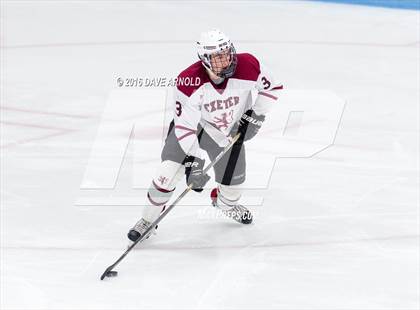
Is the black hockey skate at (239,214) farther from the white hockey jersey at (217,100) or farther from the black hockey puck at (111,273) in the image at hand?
the black hockey puck at (111,273)

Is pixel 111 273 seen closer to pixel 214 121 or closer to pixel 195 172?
pixel 195 172

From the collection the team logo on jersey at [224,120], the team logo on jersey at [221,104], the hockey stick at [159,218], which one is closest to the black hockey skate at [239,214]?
the hockey stick at [159,218]

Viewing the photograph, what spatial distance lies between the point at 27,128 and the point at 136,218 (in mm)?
1732

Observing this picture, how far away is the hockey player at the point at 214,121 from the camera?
4055 mm

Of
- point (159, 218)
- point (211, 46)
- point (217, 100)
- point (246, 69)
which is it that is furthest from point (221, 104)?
point (159, 218)

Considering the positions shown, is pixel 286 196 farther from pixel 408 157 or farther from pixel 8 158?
pixel 8 158

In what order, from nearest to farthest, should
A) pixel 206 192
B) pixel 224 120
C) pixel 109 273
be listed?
1. pixel 109 273
2. pixel 224 120
3. pixel 206 192

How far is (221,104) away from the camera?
4.21m

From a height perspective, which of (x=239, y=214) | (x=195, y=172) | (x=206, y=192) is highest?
(x=195, y=172)

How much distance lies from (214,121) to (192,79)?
30 centimetres

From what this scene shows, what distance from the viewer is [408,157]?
18.3ft

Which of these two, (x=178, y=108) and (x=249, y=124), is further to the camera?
(x=249, y=124)

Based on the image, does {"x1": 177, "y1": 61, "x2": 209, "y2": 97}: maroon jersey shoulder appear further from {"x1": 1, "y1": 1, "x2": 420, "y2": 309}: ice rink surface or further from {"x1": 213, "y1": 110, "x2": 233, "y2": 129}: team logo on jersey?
{"x1": 1, "y1": 1, "x2": 420, "y2": 309}: ice rink surface

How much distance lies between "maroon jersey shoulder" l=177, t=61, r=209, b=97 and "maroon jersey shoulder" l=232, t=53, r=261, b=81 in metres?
0.16
